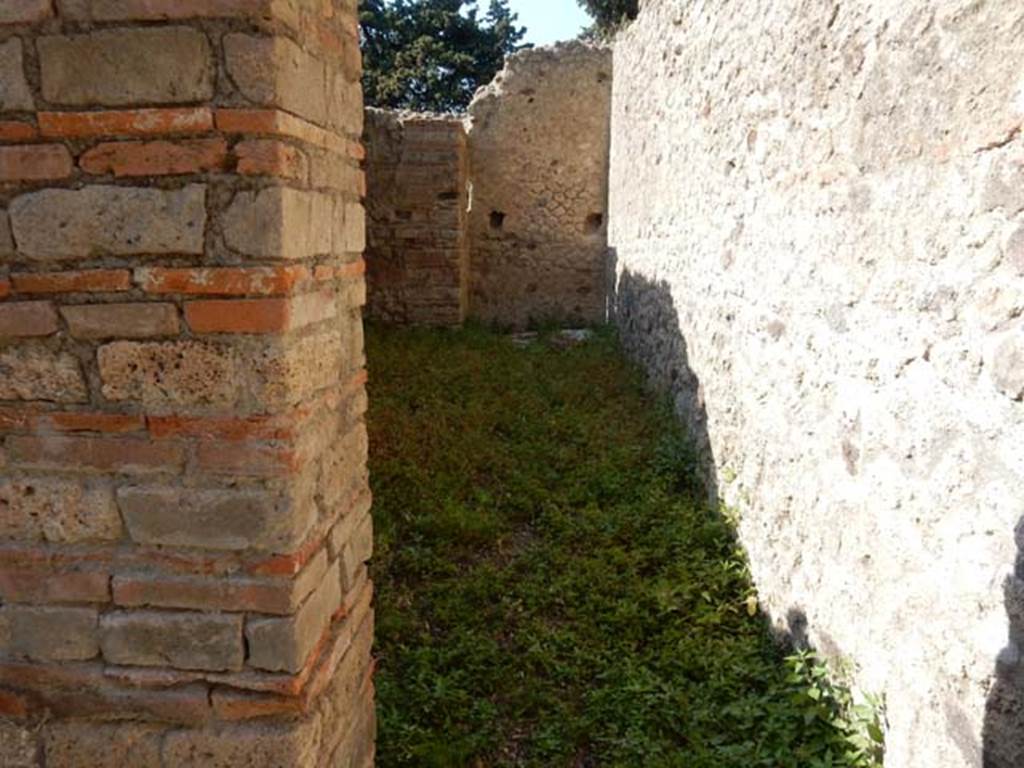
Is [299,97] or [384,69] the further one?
[384,69]

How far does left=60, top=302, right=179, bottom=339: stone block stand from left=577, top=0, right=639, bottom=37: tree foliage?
784 inches

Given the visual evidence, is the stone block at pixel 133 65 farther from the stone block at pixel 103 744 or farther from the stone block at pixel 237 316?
the stone block at pixel 103 744

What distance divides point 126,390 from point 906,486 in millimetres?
2190

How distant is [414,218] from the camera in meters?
9.50

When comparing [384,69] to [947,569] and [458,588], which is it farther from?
[947,569]

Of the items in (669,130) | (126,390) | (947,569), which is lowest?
(947,569)

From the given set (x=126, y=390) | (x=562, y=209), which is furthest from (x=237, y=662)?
(x=562, y=209)

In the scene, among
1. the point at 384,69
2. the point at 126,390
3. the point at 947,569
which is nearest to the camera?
the point at 126,390

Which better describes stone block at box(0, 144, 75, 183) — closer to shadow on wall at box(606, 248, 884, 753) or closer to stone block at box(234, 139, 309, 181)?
stone block at box(234, 139, 309, 181)

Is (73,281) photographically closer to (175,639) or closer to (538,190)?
(175,639)

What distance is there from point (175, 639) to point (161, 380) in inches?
24.3

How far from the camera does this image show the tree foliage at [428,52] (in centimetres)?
2120

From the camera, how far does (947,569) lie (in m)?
2.09

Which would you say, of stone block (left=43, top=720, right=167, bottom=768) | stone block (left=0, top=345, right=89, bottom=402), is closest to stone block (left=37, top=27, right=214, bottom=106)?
stone block (left=0, top=345, right=89, bottom=402)
